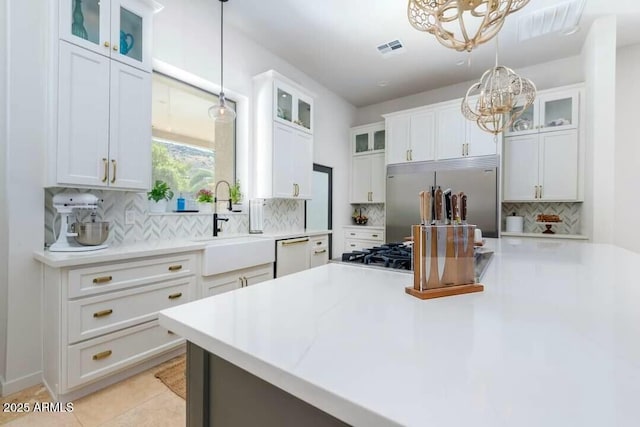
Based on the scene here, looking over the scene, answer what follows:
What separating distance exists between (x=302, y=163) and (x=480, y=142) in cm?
243

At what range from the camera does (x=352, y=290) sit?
0.97 m

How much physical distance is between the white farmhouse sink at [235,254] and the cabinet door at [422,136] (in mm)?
2730

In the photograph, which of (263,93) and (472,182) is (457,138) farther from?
(263,93)

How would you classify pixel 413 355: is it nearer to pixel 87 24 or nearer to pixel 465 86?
pixel 87 24

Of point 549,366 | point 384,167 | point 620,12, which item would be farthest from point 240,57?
point 620,12

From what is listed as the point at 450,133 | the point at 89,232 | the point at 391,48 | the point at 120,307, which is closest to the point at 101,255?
the point at 89,232

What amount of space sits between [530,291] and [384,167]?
4.12 m

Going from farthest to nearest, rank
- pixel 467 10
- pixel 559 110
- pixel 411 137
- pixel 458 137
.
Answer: pixel 411 137 < pixel 458 137 < pixel 559 110 < pixel 467 10

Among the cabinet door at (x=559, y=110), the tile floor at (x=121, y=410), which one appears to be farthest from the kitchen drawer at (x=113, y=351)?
the cabinet door at (x=559, y=110)

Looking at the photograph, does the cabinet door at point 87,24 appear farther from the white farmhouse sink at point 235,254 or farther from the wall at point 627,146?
the wall at point 627,146

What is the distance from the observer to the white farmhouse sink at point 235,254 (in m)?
2.36

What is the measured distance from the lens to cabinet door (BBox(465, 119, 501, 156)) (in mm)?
3809

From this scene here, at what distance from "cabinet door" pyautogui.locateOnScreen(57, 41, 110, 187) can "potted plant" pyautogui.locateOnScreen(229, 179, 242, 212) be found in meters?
1.27

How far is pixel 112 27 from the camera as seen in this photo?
6.62 ft
